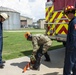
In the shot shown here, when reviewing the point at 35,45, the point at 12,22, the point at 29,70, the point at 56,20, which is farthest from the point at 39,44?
the point at 12,22

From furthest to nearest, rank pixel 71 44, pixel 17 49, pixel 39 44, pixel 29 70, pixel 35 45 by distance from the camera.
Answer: pixel 17 49 < pixel 39 44 < pixel 29 70 < pixel 35 45 < pixel 71 44

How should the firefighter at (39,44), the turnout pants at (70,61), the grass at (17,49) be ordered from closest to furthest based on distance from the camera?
the turnout pants at (70,61), the firefighter at (39,44), the grass at (17,49)

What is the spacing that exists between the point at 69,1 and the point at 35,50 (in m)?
2.34

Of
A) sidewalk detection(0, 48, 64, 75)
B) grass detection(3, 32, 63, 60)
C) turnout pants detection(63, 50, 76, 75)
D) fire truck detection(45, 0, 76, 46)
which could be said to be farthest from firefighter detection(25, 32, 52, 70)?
turnout pants detection(63, 50, 76, 75)

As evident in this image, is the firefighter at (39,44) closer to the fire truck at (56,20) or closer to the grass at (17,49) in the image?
the fire truck at (56,20)

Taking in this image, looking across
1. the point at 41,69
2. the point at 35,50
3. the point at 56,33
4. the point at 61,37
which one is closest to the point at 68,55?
the point at 35,50

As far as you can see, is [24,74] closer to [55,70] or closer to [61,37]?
[55,70]

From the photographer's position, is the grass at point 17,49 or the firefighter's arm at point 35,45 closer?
the firefighter's arm at point 35,45

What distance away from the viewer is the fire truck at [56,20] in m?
7.66

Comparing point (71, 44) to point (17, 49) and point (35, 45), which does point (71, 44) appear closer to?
point (35, 45)

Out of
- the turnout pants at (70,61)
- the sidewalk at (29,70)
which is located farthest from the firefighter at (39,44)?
the turnout pants at (70,61)

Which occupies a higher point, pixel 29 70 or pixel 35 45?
pixel 35 45

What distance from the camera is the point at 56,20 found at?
8016 mm

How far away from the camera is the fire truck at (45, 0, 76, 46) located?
25.1ft
